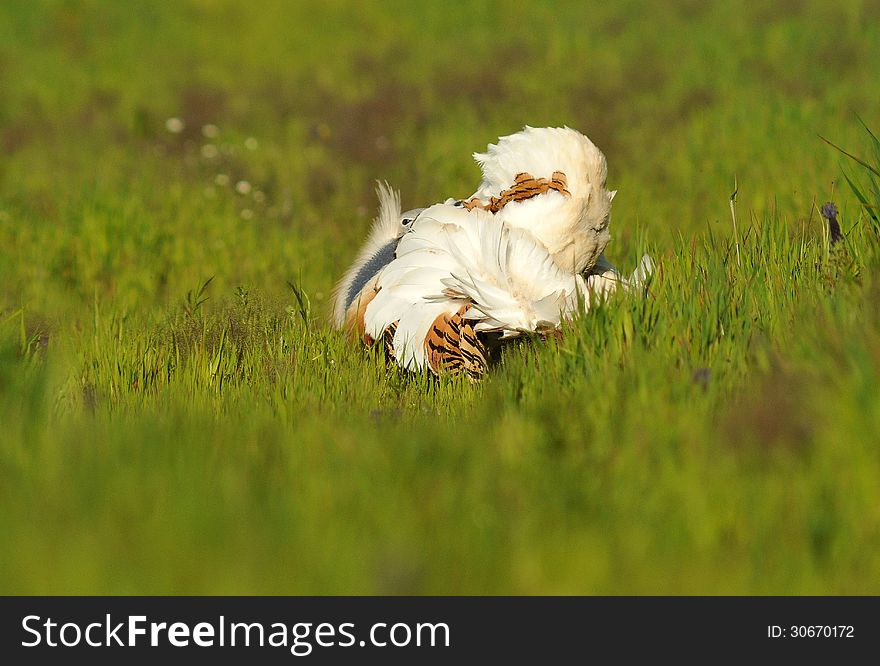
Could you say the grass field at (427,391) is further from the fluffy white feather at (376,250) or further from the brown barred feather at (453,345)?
the fluffy white feather at (376,250)

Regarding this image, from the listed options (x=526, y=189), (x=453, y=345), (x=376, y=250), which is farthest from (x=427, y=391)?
(x=376, y=250)

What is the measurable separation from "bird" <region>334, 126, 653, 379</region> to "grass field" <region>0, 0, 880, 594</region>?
12cm

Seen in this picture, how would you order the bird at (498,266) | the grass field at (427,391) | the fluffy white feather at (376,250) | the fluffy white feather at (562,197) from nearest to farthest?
1. the grass field at (427,391)
2. the bird at (498,266)
3. the fluffy white feather at (562,197)
4. the fluffy white feather at (376,250)

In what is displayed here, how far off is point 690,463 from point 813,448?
338 mm

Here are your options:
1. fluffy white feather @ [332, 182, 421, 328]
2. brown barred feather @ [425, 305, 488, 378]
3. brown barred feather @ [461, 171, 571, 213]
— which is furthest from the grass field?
brown barred feather @ [461, 171, 571, 213]

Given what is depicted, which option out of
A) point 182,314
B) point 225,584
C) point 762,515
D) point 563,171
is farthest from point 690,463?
point 182,314

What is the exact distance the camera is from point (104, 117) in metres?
10.4

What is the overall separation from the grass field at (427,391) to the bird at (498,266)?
123 mm

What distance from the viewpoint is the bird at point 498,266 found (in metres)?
3.79

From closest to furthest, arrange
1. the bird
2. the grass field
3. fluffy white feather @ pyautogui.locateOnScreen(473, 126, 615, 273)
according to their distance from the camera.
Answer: the grass field → the bird → fluffy white feather @ pyautogui.locateOnScreen(473, 126, 615, 273)

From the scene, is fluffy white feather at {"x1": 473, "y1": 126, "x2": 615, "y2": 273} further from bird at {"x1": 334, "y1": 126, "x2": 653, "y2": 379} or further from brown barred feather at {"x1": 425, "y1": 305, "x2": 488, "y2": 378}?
brown barred feather at {"x1": 425, "y1": 305, "x2": 488, "y2": 378}

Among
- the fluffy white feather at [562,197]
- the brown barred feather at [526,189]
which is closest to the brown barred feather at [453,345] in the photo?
the fluffy white feather at [562,197]

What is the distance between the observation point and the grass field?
2307mm

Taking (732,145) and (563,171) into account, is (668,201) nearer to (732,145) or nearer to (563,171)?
(732,145)
